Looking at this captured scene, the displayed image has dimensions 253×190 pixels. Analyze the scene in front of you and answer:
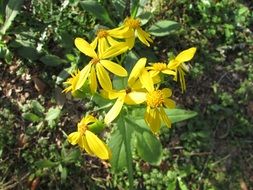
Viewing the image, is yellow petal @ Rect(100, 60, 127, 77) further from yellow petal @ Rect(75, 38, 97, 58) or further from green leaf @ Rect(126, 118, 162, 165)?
green leaf @ Rect(126, 118, 162, 165)

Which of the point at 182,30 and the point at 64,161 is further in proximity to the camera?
the point at 182,30

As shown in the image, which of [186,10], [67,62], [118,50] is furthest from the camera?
→ [186,10]

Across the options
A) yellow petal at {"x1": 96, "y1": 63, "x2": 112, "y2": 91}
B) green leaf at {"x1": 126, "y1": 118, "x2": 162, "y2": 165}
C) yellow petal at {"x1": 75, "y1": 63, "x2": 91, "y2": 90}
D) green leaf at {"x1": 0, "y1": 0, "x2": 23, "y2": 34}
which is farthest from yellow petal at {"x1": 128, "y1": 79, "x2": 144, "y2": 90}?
green leaf at {"x1": 0, "y1": 0, "x2": 23, "y2": 34}

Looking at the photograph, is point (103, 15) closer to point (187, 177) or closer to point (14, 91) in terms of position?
point (14, 91)

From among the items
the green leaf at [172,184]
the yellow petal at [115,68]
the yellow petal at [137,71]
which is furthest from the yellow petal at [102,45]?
the green leaf at [172,184]

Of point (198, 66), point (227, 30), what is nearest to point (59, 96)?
point (198, 66)

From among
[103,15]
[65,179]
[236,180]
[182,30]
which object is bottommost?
[236,180]

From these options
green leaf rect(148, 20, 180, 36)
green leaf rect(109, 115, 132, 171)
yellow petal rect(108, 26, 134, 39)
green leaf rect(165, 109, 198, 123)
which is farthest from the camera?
green leaf rect(148, 20, 180, 36)

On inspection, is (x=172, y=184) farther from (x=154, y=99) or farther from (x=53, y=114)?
(x=154, y=99)
